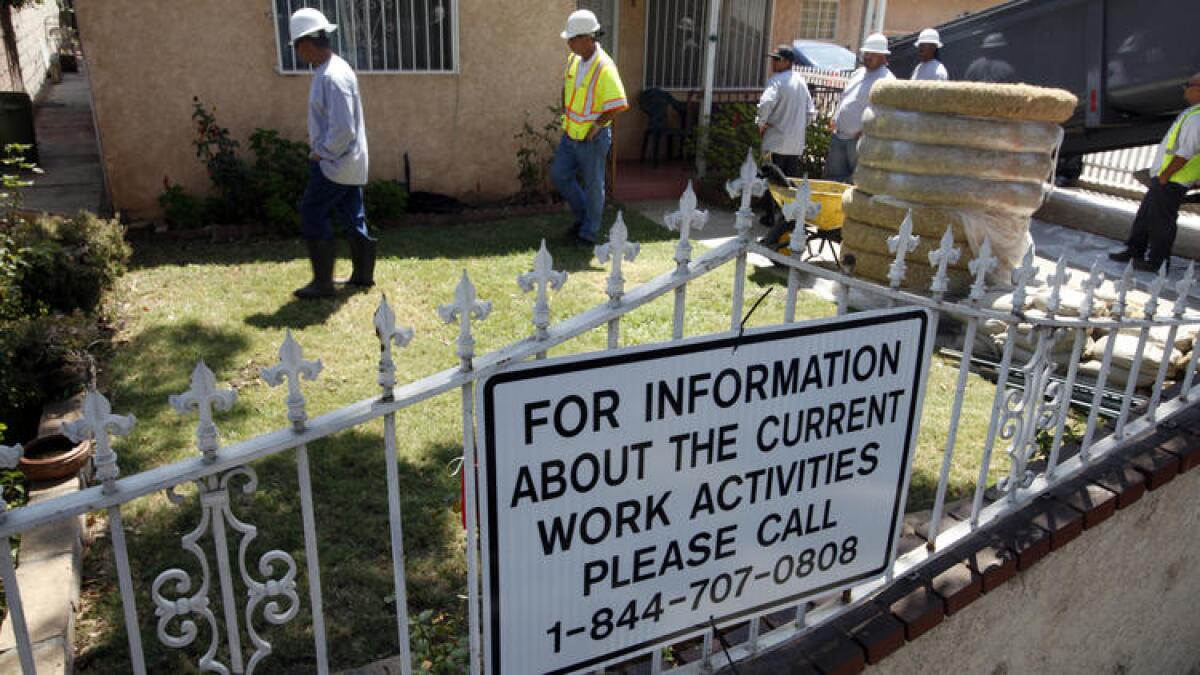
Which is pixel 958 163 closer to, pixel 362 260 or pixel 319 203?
pixel 362 260

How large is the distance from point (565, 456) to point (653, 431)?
227 millimetres

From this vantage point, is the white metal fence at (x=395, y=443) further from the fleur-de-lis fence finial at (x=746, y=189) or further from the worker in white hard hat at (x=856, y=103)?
the worker in white hard hat at (x=856, y=103)

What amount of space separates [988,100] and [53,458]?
560 cm

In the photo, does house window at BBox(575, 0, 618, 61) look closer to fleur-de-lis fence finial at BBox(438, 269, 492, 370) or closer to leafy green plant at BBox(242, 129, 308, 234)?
leafy green plant at BBox(242, 129, 308, 234)

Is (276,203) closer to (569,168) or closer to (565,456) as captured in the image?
(569,168)

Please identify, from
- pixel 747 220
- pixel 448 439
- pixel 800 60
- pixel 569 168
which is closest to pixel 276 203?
pixel 569 168

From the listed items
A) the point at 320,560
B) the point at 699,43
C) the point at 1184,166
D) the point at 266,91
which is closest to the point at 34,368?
the point at 320,560

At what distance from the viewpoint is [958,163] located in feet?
19.9

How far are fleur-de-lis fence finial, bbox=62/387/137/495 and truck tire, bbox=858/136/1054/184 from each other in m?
5.67

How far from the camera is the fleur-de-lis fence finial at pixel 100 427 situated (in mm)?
1530

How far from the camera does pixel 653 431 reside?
6.81ft

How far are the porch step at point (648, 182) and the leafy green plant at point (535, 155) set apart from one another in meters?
0.91

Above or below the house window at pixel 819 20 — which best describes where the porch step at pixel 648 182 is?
below

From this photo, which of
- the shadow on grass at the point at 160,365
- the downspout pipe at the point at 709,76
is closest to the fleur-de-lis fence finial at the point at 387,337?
the shadow on grass at the point at 160,365
